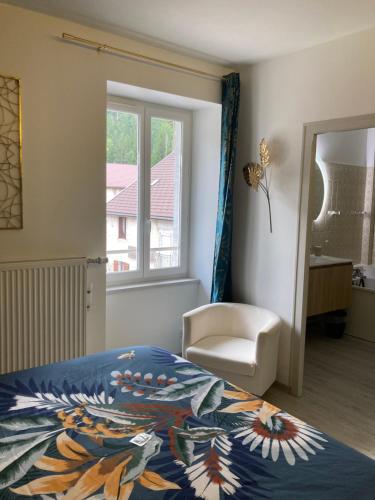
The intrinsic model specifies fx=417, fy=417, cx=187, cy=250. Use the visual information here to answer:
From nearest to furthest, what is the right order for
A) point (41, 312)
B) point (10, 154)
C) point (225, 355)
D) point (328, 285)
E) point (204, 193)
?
1. point (10, 154)
2. point (41, 312)
3. point (225, 355)
4. point (204, 193)
5. point (328, 285)

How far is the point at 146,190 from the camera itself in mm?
3652

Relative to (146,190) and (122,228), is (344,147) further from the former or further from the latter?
(122,228)

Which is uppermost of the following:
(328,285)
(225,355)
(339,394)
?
(328,285)

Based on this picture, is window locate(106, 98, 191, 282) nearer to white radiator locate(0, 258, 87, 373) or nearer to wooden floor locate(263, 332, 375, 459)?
white radiator locate(0, 258, 87, 373)

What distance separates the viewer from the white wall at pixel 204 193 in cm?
375

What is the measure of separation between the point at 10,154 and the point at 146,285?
1563 millimetres

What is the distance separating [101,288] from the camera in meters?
3.06

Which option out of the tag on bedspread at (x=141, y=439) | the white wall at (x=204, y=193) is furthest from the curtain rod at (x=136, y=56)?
the tag on bedspread at (x=141, y=439)

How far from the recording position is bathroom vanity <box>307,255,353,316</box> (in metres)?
4.18

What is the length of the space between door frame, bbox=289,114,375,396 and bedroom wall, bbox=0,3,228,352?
1278 millimetres

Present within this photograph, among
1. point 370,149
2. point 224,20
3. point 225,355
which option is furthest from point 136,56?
point 370,149

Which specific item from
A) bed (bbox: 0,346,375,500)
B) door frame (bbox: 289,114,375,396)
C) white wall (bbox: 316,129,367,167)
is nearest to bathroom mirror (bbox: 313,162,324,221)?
white wall (bbox: 316,129,367,167)

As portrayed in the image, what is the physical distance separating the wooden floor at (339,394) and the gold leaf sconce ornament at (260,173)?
1.42 m

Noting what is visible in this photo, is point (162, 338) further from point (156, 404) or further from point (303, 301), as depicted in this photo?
point (156, 404)
